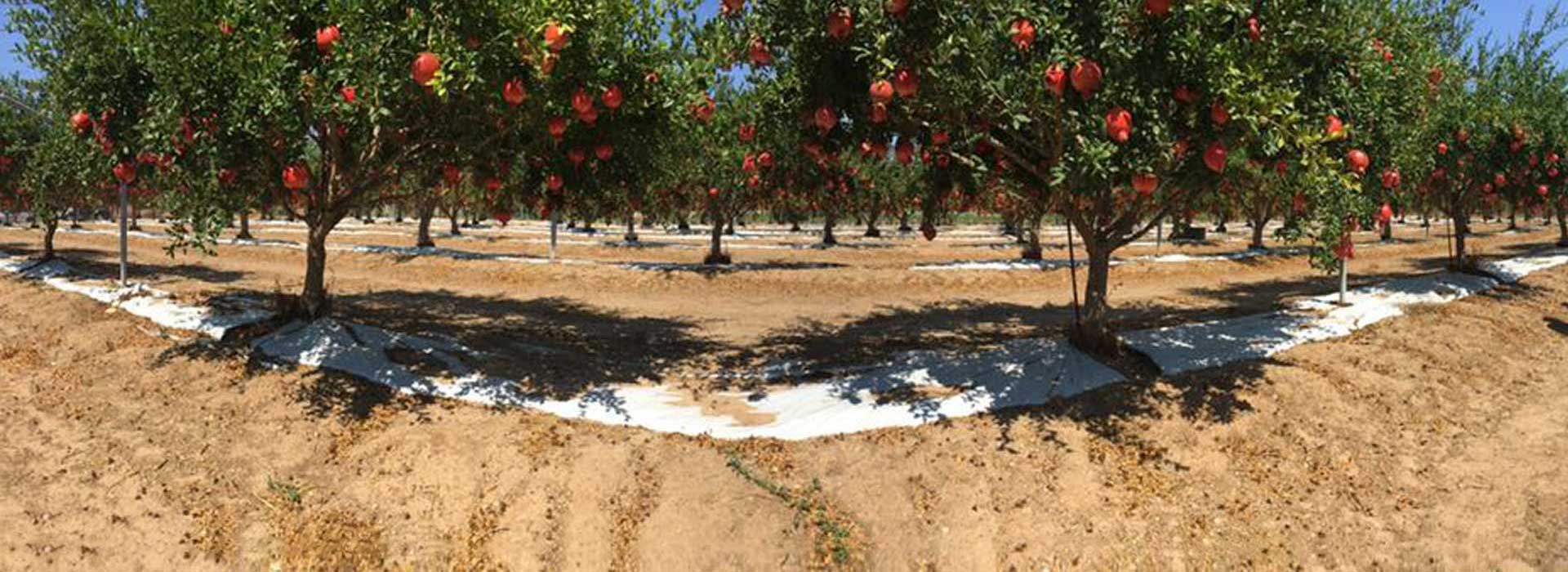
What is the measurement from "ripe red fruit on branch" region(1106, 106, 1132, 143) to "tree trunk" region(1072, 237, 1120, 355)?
163 inches

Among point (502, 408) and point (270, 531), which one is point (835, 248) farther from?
point (270, 531)

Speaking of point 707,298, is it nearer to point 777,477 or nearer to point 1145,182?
point 777,477

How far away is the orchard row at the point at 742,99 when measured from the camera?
280 inches

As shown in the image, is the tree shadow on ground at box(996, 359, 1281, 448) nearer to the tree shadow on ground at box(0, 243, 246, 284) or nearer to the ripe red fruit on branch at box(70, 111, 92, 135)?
the ripe red fruit on branch at box(70, 111, 92, 135)

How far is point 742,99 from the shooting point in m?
10.3

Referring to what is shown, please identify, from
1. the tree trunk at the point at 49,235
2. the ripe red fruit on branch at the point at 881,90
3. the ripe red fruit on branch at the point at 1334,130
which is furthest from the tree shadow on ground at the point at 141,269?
the ripe red fruit on branch at the point at 1334,130

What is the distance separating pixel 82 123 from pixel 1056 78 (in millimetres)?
10986

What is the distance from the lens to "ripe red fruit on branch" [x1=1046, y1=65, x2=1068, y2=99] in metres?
6.79

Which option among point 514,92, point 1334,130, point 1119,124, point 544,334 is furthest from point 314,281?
point 1334,130

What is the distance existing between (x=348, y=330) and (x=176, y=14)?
4537 mm

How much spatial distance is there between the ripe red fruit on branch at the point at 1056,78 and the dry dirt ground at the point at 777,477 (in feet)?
12.1

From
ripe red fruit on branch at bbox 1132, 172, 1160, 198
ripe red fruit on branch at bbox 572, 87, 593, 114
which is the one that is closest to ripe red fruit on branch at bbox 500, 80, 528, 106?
ripe red fruit on branch at bbox 572, 87, 593, 114

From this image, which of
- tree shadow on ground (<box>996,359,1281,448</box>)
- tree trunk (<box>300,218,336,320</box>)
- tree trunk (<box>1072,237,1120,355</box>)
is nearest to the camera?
tree shadow on ground (<box>996,359,1281,448</box>)

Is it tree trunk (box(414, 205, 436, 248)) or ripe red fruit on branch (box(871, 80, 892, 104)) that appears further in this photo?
tree trunk (box(414, 205, 436, 248))
